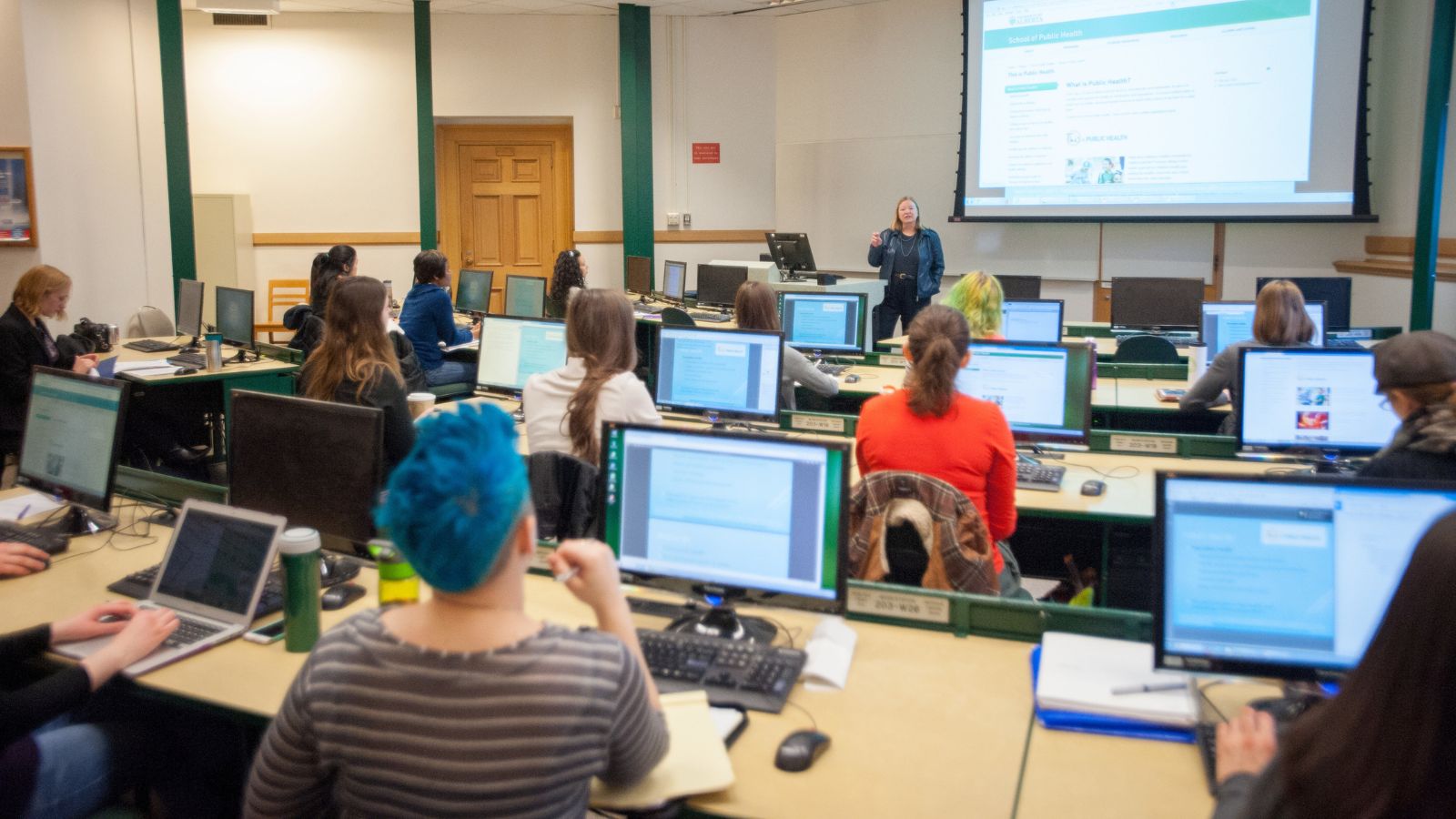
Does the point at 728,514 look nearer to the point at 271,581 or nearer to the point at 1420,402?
the point at 271,581

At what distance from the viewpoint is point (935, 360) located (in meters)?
2.93

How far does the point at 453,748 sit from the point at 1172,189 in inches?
326

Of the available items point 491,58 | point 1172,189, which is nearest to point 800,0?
point 491,58

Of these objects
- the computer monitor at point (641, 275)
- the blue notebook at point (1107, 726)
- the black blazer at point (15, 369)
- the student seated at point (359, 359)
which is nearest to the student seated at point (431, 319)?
the black blazer at point (15, 369)

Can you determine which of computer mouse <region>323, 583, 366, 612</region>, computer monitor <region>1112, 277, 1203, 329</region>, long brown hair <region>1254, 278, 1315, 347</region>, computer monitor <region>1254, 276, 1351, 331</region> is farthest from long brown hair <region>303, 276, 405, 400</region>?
computer monitor <region>1254, 276, 1351, 331</region>

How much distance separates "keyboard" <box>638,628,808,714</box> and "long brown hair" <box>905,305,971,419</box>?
1105 mm

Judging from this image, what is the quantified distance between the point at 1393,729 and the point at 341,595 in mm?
2040

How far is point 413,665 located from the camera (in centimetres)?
139

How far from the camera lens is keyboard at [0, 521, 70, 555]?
283 centimetres

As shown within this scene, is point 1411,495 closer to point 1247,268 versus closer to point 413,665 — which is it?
point 413,665

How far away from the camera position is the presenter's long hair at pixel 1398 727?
1023mm

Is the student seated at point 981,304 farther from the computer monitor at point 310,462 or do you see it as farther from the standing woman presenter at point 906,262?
the standing woman presenter at point 906,262

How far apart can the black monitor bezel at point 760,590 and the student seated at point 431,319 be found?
4.55 m

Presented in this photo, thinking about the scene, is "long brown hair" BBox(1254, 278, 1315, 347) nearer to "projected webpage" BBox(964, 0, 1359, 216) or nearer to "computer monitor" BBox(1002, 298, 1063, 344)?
"computer monitor" BBox(1002, 298, 1063, 344)
